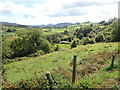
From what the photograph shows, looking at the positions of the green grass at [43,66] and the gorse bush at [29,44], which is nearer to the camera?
the green grass at [43,66]

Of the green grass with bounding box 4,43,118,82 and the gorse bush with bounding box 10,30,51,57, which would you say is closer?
the green grass with bounding box 4,43,118,82

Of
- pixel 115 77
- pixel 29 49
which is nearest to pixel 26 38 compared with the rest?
pixel 29 49

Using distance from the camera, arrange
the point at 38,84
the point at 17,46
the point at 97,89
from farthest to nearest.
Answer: the point at 17,46 → the point at 38,84 → the point at 97,89

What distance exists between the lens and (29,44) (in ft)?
168

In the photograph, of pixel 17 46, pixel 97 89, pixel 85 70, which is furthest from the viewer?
pixel 17 46

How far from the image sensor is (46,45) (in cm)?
5384

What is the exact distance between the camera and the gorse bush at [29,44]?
50.5 meters

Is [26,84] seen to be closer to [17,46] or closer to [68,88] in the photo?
[68,88]

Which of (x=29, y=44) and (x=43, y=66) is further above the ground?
(x=29, y=44)

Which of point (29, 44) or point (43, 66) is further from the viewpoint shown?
point (29, 44)

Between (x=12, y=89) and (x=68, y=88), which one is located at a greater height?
(x=68, y=88)

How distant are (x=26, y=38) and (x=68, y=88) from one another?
46362 millimetres

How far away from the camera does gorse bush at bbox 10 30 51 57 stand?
50.5m

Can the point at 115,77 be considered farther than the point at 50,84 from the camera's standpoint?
Yes
